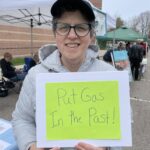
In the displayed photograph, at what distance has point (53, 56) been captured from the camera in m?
2.04

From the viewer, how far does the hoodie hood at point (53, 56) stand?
1965 millimetres

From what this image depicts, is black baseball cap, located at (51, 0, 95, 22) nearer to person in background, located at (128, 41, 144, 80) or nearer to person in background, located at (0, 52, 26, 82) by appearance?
person in background, located at (0, 52, 26, 82)

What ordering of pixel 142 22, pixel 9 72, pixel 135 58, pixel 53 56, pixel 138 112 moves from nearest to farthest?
pixel 53 56 → pixel 138 112 → pixel 9 72 → pixel 135 58 → pixel 142 22

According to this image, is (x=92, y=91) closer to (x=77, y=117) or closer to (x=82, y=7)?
(x=77, y=117)

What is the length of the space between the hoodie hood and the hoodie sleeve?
4.4 inches

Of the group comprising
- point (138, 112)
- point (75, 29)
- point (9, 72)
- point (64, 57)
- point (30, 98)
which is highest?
point (75, 29)

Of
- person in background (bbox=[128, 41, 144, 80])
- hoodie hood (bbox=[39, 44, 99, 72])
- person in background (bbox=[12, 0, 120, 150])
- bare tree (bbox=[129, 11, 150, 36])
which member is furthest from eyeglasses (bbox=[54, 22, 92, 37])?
bare tree (bbox=[129, 11, 150, 36])

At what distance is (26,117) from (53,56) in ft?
1.20

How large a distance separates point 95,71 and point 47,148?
48 centimetres

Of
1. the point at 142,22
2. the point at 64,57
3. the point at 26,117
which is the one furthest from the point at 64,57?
the point at 142,22

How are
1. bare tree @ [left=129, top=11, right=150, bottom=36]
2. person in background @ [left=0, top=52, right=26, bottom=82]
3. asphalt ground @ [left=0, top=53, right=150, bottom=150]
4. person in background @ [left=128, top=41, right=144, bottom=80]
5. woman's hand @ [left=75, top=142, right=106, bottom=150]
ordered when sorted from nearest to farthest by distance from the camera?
1. woman's hand @ [left=75, top=142, right=106, bottom=150]
2. asphalt ground @ [left=0, top=53, right=150, bottom=150]
3. person in background @ [left=0, top=52, right=26, bottom=82]
4. person in background @ [left=128, top=41, right=144, bottom=80]
5. bare tree @ [left=129, top=11, right=150, bottom=36]

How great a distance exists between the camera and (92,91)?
190 cm

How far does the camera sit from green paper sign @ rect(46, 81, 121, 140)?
186 cm

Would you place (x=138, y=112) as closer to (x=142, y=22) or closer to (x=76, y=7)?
(x=76, y=7)
